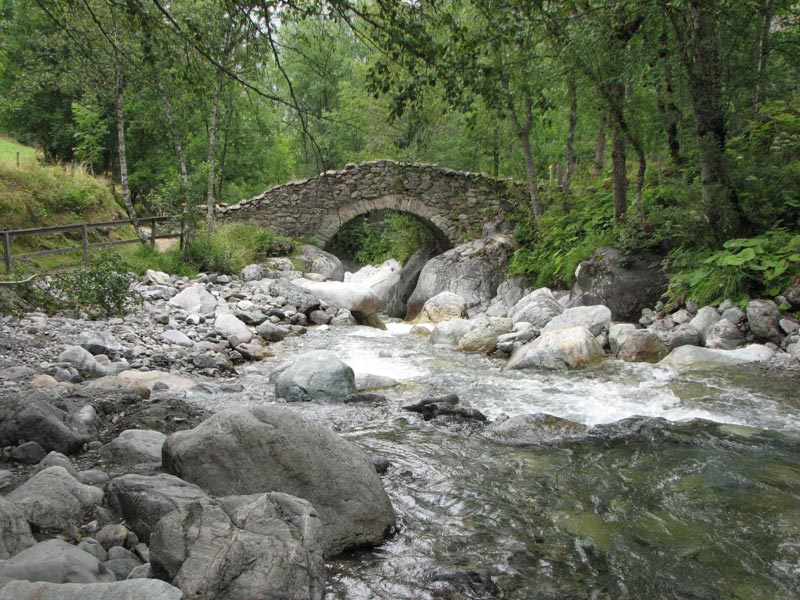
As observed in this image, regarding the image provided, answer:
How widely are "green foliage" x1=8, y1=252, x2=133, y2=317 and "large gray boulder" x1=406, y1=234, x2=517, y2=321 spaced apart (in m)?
7.70

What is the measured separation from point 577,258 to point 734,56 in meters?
4.43

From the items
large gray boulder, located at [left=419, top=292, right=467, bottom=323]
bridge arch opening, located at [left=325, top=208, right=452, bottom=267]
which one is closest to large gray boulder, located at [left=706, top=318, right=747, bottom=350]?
large gray boulder, located at [left=419, top=292, right=467, bottom=323]

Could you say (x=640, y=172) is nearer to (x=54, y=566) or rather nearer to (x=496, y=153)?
(x=496, y=153)

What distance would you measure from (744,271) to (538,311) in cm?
335

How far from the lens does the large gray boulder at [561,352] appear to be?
26.7ft

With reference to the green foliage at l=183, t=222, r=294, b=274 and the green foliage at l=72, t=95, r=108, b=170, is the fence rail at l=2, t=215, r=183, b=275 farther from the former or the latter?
the green foliage at l=72, t=95, r=108, b=170

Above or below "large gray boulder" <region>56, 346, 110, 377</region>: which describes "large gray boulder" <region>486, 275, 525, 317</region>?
above

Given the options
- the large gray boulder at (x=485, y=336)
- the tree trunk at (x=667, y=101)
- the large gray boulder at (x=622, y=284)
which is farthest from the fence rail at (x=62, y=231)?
the tree trunk at (x=667, y=101)

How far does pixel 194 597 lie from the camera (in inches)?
90.2

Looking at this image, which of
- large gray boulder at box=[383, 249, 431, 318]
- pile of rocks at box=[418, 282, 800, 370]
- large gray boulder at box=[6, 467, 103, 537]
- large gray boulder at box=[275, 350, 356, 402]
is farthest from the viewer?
large gray boulder at box=[383, 249, 431, 318]

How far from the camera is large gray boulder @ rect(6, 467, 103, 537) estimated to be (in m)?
2.88

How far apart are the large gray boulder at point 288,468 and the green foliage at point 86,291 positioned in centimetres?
687

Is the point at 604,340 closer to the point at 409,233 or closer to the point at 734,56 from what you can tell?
the point at 734,56

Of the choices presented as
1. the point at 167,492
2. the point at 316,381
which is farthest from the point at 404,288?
the point at 167,492
